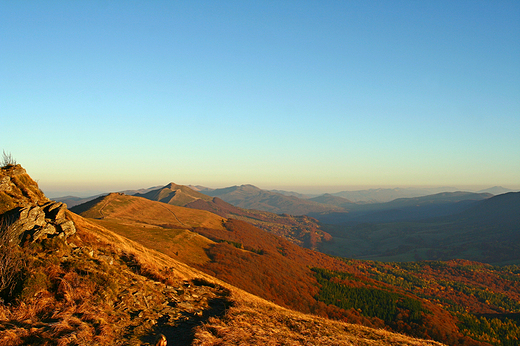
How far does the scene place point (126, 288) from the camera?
22875 mm

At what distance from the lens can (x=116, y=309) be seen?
20016 mm

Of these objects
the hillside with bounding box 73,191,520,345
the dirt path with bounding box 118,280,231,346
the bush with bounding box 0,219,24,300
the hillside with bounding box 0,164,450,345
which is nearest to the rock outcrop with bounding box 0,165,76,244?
the hillside with bounding box 0,164,450,345

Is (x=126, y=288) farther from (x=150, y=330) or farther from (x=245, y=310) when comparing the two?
(x=245, y=310)

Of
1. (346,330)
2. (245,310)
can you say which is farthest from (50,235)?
(346,330)

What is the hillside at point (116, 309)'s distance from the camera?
52.0ft

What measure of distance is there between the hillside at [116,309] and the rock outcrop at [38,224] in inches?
22.4

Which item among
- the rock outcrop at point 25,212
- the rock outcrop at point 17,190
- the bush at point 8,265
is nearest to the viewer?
the bush at point 8,265

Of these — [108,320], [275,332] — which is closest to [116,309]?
[108,320]

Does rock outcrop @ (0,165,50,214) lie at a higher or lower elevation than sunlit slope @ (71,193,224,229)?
higher

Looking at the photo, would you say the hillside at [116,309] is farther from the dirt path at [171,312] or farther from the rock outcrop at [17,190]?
the rock outcrop at [17,190]

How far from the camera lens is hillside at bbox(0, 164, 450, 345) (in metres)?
15.9

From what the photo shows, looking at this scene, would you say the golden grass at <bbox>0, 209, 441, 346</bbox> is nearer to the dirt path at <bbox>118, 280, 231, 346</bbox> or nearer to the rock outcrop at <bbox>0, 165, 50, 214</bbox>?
the dirt path at <bbox>118, 280, 231, 346</bbox>

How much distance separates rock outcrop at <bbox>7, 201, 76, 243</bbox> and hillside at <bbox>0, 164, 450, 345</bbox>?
0.57 metres

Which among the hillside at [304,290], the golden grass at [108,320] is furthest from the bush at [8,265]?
the hillside at [304,290]
